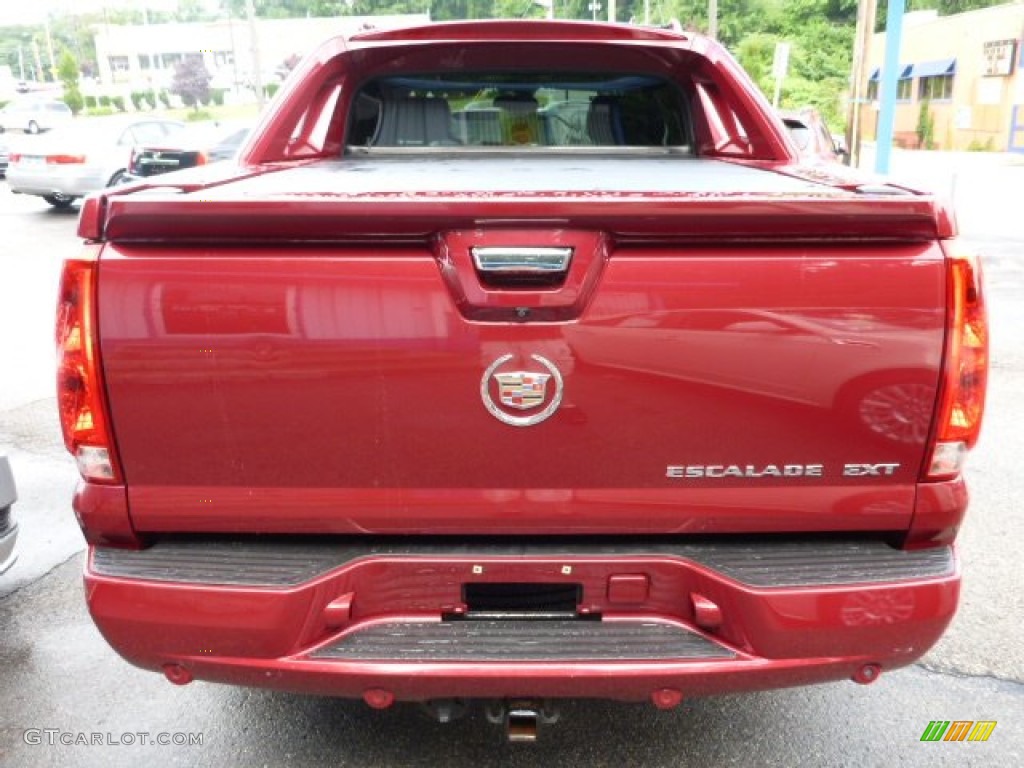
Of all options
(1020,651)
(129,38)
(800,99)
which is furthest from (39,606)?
(129,38)

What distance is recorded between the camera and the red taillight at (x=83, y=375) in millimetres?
1812

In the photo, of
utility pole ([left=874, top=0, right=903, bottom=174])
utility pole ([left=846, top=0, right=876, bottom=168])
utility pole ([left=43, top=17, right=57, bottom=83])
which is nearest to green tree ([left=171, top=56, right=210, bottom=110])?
utility pole ([left=43, top=17, right=57, bottom=83])

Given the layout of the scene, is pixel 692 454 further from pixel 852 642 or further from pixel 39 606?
pixel 39 606

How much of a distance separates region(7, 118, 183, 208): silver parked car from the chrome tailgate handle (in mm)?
14775

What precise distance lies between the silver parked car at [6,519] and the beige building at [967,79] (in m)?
32.9

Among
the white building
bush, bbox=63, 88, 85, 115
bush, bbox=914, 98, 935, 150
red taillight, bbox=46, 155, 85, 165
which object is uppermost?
the white building

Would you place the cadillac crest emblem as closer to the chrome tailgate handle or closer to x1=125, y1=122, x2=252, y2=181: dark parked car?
the chrome tailgate handle

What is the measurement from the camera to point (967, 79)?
37344mm

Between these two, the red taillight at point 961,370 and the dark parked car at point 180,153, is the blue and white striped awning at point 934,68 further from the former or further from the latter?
the red taillight at point 961,370

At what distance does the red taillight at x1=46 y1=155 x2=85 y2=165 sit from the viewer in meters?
14.9

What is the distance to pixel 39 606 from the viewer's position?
3.45 meters

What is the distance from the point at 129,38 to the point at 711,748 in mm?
108256

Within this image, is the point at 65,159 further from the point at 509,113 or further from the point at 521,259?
the point at 521,259

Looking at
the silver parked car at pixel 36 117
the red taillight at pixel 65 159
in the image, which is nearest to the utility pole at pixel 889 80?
the red taillight at pixel 65 159
